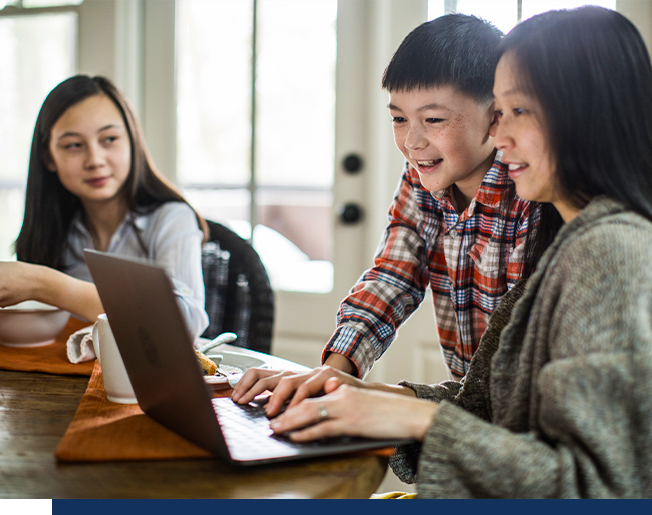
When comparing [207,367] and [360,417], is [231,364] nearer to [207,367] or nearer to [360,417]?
[207,367]

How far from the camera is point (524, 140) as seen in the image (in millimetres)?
686

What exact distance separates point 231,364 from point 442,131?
52 centimetres

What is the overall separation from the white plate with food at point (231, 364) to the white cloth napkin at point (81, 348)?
7.6 inches

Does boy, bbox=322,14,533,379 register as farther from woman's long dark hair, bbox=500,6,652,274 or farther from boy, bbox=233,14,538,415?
woman's long dark hair, bbox=500,6,652,274

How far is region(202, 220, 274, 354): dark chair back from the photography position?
1471 millimetres

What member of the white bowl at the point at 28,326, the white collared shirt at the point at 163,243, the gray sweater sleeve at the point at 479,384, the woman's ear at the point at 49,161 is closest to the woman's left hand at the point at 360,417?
the gray sweater sleeve at the point at 479,384

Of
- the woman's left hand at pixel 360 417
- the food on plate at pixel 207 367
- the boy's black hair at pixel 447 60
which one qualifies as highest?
the boy's black hair at pixel 447 60

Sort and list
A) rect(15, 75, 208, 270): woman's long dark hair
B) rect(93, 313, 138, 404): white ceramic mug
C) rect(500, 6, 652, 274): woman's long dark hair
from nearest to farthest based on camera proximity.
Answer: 1. rect(500, 6, 652, 274): woman's long dark hair
2. rect(93, 313, 138, 404): white ceramic mug
3. rect(15, 75, 208, 270): woman's long dark hair

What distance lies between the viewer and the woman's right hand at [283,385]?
74 centimetres

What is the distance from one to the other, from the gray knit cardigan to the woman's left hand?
0.04 meters

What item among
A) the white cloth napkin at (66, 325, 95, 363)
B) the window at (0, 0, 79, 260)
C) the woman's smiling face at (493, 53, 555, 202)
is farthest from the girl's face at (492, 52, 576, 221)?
the window at (0, 0, 79, 260)

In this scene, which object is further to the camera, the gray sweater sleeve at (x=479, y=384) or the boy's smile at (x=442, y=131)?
the boy's smile at (x=442, y=131)

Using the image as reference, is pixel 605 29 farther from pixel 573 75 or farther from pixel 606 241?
pixel 606 241

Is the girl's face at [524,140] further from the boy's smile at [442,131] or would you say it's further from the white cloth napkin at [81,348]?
the white cloth napkin at [81,348]
